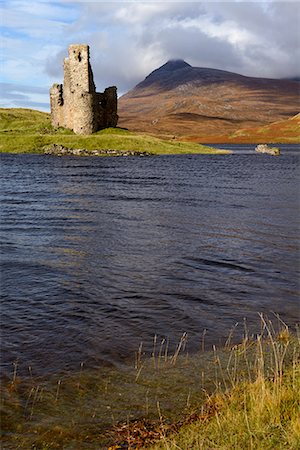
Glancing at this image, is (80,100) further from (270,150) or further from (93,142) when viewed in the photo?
(270,150)

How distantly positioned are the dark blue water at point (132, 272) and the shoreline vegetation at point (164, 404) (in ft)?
2.41

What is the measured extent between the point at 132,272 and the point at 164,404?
8.22 metres

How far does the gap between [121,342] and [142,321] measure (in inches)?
53.0

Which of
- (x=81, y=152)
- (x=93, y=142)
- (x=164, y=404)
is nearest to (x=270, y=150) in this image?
(x=93, y=142)

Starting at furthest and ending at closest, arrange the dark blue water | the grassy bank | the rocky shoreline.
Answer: the grassy bank → the rocky shoreline → the dark blue water

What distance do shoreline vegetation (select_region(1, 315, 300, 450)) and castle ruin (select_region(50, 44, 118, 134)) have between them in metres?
92.6

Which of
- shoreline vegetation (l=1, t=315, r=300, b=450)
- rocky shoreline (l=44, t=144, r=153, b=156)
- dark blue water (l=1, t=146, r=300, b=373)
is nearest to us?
shoreline vegetation (l=1, t=315, r=300, b=450)

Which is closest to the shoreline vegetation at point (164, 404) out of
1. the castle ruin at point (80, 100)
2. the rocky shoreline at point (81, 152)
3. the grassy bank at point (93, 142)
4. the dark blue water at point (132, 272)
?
the dark blue water at point (132, 272)

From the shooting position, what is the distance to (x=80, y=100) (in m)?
99.1

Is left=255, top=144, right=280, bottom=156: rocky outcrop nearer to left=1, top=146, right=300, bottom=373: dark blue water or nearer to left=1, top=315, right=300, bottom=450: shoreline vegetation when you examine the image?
left=1, top=146, right=300, bottom=373: dark blue water

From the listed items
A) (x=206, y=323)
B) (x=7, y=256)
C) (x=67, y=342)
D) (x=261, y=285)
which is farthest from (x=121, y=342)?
(x=7, y=256)

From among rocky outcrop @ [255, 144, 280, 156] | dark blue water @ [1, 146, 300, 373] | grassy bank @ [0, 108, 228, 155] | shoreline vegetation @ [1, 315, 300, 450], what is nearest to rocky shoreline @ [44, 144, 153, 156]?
A: grassy bank @ [0, 108, 228, 155]

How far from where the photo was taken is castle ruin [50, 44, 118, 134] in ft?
317

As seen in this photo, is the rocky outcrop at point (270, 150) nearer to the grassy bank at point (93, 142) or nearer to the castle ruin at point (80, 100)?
the grassy bank at point (93, 142)
